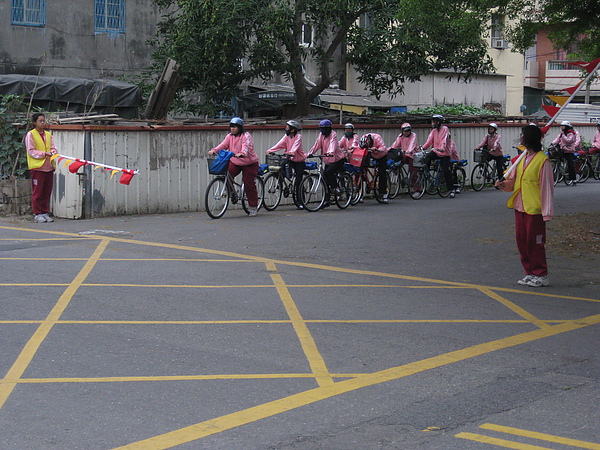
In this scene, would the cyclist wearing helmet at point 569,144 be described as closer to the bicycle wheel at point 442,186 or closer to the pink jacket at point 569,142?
the pink jacket at point 569,142

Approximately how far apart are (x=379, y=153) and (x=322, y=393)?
13.2 meters

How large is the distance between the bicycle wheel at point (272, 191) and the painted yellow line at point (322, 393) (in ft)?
31.8

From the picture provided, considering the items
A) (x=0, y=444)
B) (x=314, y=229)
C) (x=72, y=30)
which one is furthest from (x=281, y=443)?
(x=72, y=30)

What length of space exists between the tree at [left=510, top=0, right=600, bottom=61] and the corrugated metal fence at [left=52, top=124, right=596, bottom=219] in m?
5.55

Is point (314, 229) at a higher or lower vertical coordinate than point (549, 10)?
lower

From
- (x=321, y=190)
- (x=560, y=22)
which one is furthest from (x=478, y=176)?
(x=560, y=22)

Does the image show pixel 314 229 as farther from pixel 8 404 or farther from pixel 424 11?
pixel 8 404

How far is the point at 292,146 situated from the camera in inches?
637

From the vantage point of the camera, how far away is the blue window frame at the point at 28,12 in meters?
24.5

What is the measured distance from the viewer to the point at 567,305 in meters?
8.48

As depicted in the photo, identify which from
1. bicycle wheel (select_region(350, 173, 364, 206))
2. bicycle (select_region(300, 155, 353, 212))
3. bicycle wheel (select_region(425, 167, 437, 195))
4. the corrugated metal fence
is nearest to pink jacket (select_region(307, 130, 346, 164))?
bicycle (select_region(300, 155, 353, 212))

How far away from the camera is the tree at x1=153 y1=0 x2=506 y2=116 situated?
19.4 meters

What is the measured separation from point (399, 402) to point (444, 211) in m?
11.9

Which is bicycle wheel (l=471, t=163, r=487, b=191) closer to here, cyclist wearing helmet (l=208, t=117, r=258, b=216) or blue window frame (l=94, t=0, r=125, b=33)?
cyclist wearing helmet (l=208, t=117, r=258, b=216)
